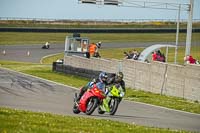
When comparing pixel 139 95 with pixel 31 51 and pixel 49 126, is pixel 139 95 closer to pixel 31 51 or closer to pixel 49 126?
pixel 49 126

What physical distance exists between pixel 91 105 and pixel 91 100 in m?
0.17

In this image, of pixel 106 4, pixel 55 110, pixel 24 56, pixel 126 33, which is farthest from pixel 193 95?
pixel 126 33

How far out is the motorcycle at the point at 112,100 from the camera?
18.5 metres

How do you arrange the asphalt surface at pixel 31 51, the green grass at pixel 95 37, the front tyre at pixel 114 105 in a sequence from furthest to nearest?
the green grass at pixel 95 37, the asphalt surface at pixel 31 51, the front tyre at pixel 114 105

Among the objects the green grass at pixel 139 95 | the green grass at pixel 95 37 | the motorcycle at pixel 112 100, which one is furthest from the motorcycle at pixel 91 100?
the green grass at pixel 95 37

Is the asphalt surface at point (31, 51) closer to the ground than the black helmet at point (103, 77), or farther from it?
closer to the ground

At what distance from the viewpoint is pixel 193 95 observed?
26391 mm

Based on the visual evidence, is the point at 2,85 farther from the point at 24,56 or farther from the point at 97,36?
the point at 97,36

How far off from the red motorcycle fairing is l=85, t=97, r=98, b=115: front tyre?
10cm

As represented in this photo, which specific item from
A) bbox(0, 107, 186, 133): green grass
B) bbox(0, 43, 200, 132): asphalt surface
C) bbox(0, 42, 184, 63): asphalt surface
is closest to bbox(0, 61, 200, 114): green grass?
bbox(0, 43, 200, 132): asphalt surface

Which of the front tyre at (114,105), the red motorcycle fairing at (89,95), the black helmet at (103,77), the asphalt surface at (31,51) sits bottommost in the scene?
the asphalt surface at (31,51)

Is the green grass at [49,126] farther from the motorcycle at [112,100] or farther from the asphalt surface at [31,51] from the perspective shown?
the asphalt surface at [31,51]

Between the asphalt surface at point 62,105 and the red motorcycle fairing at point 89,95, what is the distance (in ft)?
0.96

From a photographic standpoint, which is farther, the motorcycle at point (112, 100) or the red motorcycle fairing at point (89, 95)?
the motorcycle at point (112, 100)
